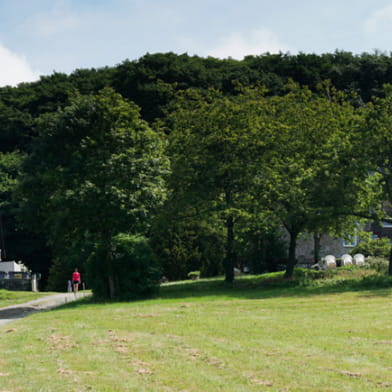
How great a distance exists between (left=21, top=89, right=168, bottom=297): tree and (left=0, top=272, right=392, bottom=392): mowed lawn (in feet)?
17.3

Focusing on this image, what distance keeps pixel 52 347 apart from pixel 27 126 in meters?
57.4

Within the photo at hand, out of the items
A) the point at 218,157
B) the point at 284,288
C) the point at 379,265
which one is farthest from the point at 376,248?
the point at 218,157

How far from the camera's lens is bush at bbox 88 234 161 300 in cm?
2967

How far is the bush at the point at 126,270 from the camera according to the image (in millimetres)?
29672

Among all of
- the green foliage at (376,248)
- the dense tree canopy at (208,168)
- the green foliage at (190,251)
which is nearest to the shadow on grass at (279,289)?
the dense tree canopy at (208,168)

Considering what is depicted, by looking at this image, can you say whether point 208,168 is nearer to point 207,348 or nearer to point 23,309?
point 23,309

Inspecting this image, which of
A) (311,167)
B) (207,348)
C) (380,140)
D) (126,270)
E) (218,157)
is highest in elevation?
(218,157)

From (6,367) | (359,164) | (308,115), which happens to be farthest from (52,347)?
(308,115)

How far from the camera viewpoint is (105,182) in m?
29.0

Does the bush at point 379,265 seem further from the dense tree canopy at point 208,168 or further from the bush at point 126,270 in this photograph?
the bush at point 126,270

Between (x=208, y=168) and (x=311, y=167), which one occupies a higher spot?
(x=208, y=168)

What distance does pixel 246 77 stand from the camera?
6881 cm

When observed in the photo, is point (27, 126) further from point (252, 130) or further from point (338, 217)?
point (338, 217)

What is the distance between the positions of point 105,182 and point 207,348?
16.5m
